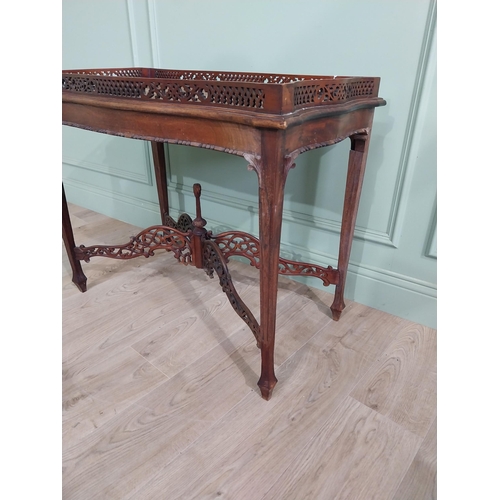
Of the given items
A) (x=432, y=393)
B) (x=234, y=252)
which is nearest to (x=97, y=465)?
(x=234, y=252)

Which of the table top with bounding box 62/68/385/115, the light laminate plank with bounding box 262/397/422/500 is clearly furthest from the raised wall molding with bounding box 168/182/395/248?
the light laminate plank with bounding box 262/397/422/500

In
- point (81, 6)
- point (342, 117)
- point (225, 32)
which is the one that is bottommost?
point (342, 117)

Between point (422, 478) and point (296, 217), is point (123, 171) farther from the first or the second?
point (422, 478)

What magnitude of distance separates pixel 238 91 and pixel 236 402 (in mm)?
740

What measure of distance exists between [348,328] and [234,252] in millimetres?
463

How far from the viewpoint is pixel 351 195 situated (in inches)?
43.6

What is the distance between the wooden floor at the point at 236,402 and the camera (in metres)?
0.79

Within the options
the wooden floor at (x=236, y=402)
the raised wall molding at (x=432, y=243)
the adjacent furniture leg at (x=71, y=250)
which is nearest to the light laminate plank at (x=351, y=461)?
the wooden floor at (x=236, y=402)

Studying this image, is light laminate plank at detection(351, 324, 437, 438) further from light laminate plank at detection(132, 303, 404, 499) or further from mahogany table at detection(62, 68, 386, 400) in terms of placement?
mahogany table at detection(62, 68, 386, 400)

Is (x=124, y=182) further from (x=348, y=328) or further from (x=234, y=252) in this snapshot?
(x=348, y=328)

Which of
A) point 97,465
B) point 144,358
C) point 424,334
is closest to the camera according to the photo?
point 97,465

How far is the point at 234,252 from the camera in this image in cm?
132

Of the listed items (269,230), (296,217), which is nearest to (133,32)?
(296,217)

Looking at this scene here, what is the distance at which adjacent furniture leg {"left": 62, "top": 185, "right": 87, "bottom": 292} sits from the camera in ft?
4.35
